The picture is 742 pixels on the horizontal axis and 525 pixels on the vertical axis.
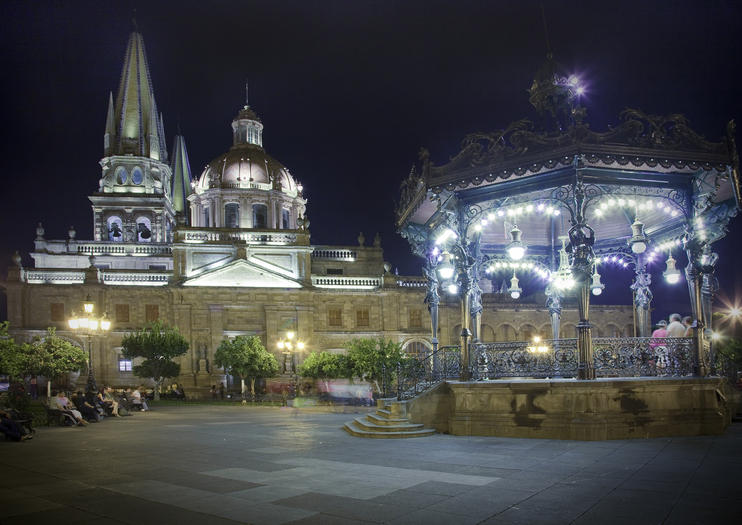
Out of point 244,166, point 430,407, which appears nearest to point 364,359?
point 430,407

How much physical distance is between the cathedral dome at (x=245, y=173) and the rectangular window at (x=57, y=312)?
54.7 ft

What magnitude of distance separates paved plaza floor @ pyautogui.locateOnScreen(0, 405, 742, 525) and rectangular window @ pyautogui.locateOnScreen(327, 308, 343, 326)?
35.6 metres

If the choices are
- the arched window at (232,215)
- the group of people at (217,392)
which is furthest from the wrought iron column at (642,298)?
the arched window at (232,215)

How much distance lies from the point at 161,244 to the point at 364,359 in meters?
26.4

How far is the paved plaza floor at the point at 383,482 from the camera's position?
21.4ft

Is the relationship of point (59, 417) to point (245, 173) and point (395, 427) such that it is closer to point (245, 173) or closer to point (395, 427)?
point (395, 427)

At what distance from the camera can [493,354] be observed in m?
13.5

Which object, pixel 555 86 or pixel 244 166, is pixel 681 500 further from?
pixel 244 166

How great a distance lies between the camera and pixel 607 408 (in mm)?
11250

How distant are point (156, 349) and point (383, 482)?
108 ft

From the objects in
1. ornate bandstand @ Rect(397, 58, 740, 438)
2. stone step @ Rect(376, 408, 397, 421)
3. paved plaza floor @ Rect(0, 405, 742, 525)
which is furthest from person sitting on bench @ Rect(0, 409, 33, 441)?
ornate bandstand @ Rect(397, 58, 740, 438)

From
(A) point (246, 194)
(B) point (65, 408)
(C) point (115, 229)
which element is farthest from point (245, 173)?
(B) point (65, 408)

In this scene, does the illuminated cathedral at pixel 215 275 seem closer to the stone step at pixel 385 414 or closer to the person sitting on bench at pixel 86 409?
the person sitting on bench at pixel 86 409

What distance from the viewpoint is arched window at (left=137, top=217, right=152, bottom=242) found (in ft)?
183
